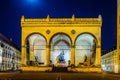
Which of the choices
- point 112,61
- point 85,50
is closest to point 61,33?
point 85,50

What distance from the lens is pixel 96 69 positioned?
57438 mm

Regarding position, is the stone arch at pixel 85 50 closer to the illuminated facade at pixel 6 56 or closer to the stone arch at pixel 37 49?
the stone arch at pixel 37 49

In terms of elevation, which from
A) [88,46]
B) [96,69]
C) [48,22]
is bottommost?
[96,69]

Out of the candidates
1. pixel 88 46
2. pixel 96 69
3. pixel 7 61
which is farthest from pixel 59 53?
pixel 7 61

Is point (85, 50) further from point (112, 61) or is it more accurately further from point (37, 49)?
point (37, 49)

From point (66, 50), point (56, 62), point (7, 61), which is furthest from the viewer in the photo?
point (7, 61)

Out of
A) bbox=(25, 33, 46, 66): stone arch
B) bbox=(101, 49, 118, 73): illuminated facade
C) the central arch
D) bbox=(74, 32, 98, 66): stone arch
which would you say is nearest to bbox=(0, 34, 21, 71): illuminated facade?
bbox=(25, 33, 46, 66): stone arch

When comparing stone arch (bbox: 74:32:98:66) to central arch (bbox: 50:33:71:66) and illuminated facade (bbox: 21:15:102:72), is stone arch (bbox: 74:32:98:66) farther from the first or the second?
central arch (bbox: 50:33:71:66)

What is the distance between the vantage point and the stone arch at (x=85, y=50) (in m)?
64.2

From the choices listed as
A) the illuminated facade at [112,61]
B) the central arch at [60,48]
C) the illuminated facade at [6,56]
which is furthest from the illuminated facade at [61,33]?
the illuminated facade at [6,56]

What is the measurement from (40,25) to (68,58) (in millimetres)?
11227

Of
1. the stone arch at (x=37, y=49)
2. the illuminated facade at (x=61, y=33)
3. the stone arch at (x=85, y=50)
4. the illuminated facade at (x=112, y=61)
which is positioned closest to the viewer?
the illuminated facade at (x=61, y=33)

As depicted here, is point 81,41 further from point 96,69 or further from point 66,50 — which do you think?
point 96,69

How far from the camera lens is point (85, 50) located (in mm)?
66062
